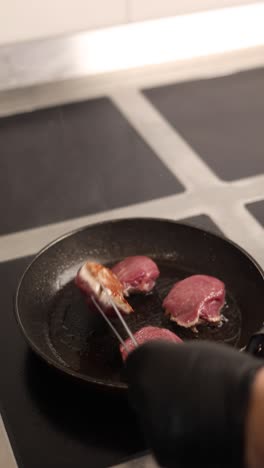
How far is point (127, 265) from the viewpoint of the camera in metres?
0.86

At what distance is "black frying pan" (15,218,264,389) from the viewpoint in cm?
76

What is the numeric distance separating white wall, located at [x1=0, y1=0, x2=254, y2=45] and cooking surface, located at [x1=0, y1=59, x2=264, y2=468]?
16cm

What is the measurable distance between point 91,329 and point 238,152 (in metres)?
0.51

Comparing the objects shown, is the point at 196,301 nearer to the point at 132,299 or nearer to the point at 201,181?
the point at 132,299

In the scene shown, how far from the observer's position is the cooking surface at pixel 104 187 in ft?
2.32

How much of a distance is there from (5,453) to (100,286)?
205mm

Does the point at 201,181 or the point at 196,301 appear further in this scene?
the point at 201,181

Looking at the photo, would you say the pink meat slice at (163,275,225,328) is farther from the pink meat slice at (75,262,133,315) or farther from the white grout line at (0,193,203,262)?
the white grout line at (0,193,203,262)

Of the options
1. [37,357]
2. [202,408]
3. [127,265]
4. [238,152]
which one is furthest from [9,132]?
[202,408]

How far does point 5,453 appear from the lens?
691 mm

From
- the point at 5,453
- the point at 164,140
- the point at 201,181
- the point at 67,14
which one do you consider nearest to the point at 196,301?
the point at 5,453

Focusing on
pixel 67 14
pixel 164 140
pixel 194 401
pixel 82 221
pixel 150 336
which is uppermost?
pixel 67 14

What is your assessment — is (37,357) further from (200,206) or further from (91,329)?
(200,206)

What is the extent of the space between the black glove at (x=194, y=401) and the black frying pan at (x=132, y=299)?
0.59 feet
